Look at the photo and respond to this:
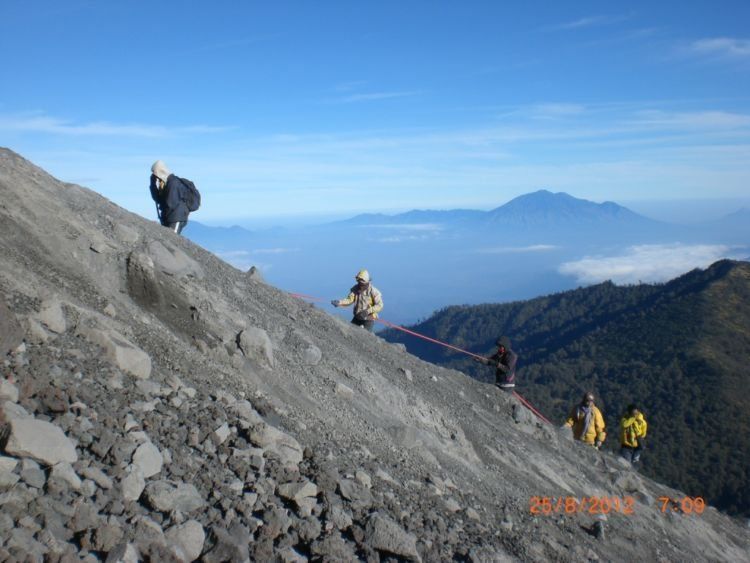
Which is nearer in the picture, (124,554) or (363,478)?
(124,554)

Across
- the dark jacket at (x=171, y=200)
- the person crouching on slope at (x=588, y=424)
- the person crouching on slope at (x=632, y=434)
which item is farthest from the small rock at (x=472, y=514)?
the person crouching on slope at (x=632, y=434)

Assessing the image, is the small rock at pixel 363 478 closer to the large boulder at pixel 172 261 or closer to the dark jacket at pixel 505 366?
the large boulder at pixel 172 261

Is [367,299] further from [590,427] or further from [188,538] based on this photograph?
[188,538]

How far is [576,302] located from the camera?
419 feet

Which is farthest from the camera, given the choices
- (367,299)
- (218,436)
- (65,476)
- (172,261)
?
(367,299)

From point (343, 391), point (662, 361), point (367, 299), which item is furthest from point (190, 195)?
point (662, 361)

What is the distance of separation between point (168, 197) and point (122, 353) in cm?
676

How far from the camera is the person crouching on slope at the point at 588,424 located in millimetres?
15484

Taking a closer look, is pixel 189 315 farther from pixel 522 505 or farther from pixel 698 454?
pixel 698 454

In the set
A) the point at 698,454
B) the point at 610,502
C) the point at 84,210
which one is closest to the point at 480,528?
the point at 610,502
